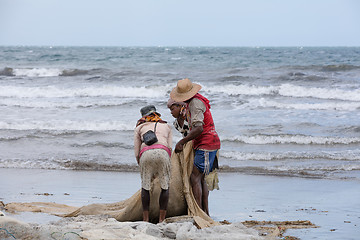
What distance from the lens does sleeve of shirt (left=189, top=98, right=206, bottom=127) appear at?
18.7 ft

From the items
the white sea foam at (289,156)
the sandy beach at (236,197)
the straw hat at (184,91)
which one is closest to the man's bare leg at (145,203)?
the sandy beach at (236,197)

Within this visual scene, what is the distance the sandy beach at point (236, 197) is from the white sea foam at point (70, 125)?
402 cm

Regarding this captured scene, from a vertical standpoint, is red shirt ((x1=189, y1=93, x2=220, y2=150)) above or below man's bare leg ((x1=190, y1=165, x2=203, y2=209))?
above

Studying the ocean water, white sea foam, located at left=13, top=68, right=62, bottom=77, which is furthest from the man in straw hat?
white sea foam, located at left=13, top=68, right=62, bottom=77

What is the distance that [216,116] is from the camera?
604 inches

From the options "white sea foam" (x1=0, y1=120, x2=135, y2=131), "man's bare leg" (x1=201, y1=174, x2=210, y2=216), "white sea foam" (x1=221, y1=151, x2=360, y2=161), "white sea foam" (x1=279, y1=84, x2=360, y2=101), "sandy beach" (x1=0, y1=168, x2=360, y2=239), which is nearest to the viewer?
"sandy beach" (x1=0, y1=168, x2=360, y2=239)

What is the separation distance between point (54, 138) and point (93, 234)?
771cm

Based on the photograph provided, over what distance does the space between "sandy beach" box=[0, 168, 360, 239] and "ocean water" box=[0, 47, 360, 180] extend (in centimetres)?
70

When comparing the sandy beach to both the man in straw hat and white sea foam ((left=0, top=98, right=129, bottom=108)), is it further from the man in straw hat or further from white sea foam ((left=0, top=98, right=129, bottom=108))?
white sea foam ((left=0, top=98, right=129, bottom=108))

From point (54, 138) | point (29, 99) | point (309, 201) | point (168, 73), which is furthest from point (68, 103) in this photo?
point (309, 201)

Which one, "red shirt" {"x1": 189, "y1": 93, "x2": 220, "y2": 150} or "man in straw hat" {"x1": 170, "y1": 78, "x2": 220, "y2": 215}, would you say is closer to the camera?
"man in straw hat" {"x1": 170, "y1": 78, "x2": 220, "y2": 215}

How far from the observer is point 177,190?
19.9ft

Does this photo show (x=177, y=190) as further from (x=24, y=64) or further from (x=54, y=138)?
(x=24, y=64)

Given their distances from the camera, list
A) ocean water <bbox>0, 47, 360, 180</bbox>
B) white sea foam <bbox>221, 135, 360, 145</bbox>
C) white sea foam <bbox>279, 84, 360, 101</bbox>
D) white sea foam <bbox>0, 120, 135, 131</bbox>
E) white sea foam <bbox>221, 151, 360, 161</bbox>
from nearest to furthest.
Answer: ocean water <bbox>0, 47, 360, 180</bbox>, white sea foam <bbox>221, 151, 360, 161</bbox>, white sea foam <bbox>221, 135, 360, 145</bbox>, white sea foam <bbox>0, 120, 135, 131</bbox>, white sea foam <bbox>279, 84, 360, 101</bbox>
